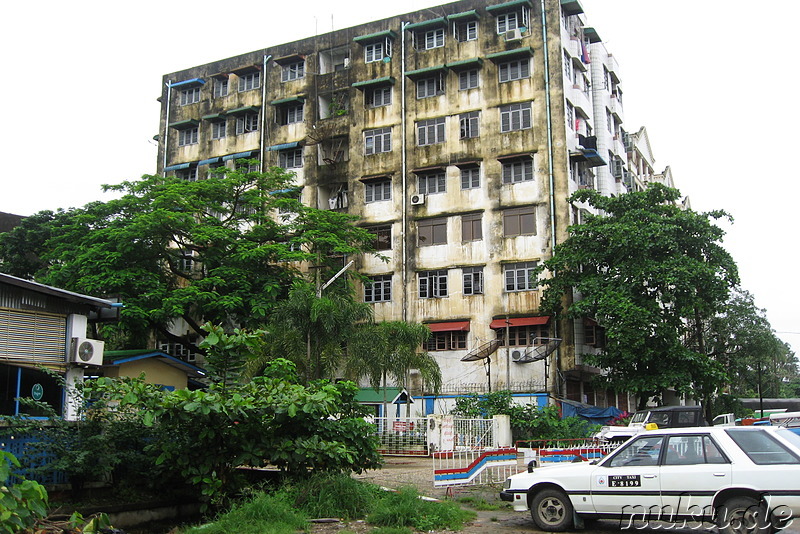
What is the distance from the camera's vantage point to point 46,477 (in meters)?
11.6

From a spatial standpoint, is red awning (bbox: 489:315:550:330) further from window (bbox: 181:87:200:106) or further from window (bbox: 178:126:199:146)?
window (bbox: 181:87:200:106)

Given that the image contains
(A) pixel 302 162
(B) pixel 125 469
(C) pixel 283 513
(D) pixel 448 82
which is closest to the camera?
(C) pixel 283 513

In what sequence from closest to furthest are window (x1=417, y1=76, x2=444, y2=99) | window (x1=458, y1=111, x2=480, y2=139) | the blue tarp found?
the blue tarp → window (x1=458, y1=111, x2=480, y2=139) → window (x1=417, y1=76, x2=444, y2=99)

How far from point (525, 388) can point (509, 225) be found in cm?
753

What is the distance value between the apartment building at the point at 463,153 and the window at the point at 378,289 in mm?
77

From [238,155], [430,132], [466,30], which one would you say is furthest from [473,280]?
[238,155]

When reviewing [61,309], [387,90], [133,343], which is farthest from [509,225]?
[61,309]

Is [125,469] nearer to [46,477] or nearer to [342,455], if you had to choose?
[46,477]

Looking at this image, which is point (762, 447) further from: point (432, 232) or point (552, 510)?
point (432, 232)

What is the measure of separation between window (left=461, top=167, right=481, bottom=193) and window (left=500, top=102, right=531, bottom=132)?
2330 mm

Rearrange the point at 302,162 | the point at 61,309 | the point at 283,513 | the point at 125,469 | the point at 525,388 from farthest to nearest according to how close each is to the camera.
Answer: the point at 302,162 < the point at 525,388 < the point at 61,309 < the point at 125,469 < the point at 283,513

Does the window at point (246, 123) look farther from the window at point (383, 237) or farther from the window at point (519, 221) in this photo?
the window at point (519, 221)

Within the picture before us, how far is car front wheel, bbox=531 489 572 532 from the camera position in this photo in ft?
34.7

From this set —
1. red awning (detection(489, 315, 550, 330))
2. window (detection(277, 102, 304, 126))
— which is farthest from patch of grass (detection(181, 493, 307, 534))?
window (detection(277, 102, 304, 126))
